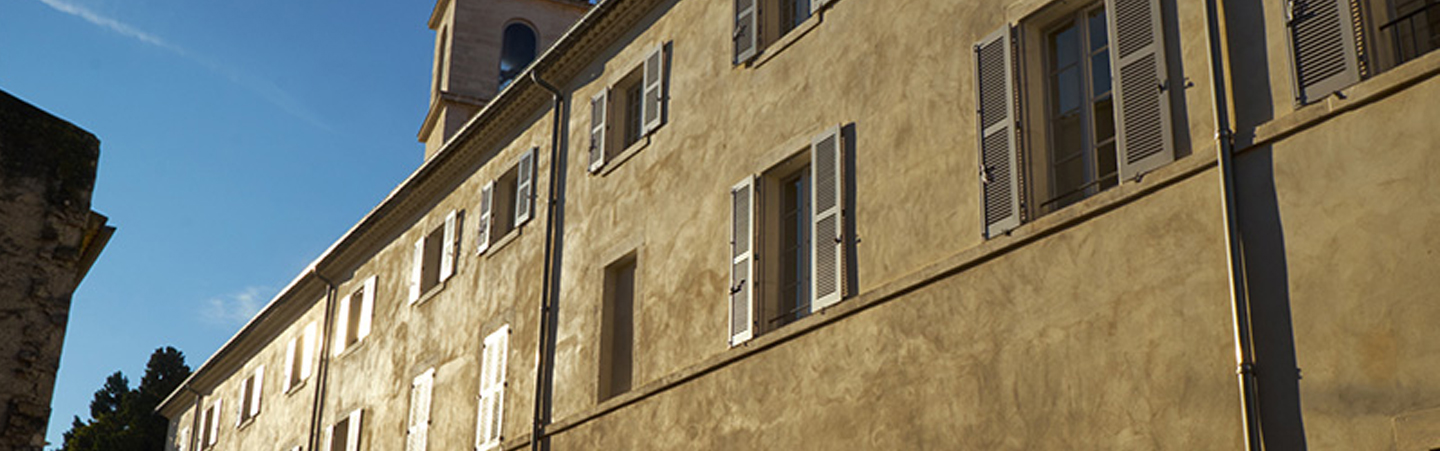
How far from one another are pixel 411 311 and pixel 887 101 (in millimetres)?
11559

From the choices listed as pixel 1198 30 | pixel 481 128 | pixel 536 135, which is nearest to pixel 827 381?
pixel 1198 30

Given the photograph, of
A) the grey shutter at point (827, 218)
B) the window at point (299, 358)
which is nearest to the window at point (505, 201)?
the grey shutter at point (827, 218)

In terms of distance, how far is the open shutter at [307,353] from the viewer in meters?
26.5

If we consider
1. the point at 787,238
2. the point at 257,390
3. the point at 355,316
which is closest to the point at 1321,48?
the point at 787,238

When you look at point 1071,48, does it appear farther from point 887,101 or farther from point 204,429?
point 204,429

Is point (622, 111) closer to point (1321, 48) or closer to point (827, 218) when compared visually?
point (827, 218)

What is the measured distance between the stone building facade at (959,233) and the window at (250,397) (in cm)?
1057

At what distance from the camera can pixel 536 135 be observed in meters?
19.4

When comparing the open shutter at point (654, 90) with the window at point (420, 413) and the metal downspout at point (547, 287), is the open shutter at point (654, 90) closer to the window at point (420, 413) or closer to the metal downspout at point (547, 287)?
the metal downspout at point (547, 287)

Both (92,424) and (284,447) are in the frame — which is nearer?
(284,447)

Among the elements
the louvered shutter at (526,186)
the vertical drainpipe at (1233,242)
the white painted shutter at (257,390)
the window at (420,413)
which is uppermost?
the white painted shutter at (257,390)

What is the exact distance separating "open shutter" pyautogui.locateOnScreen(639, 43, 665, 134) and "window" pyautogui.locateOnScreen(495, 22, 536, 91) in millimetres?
14416

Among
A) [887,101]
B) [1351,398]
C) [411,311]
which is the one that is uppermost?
A: [411,311]

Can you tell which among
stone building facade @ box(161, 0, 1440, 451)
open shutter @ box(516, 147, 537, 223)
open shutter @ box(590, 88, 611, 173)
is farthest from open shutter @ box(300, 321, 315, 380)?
open shutter @ box(590, 88, 611, 173)
